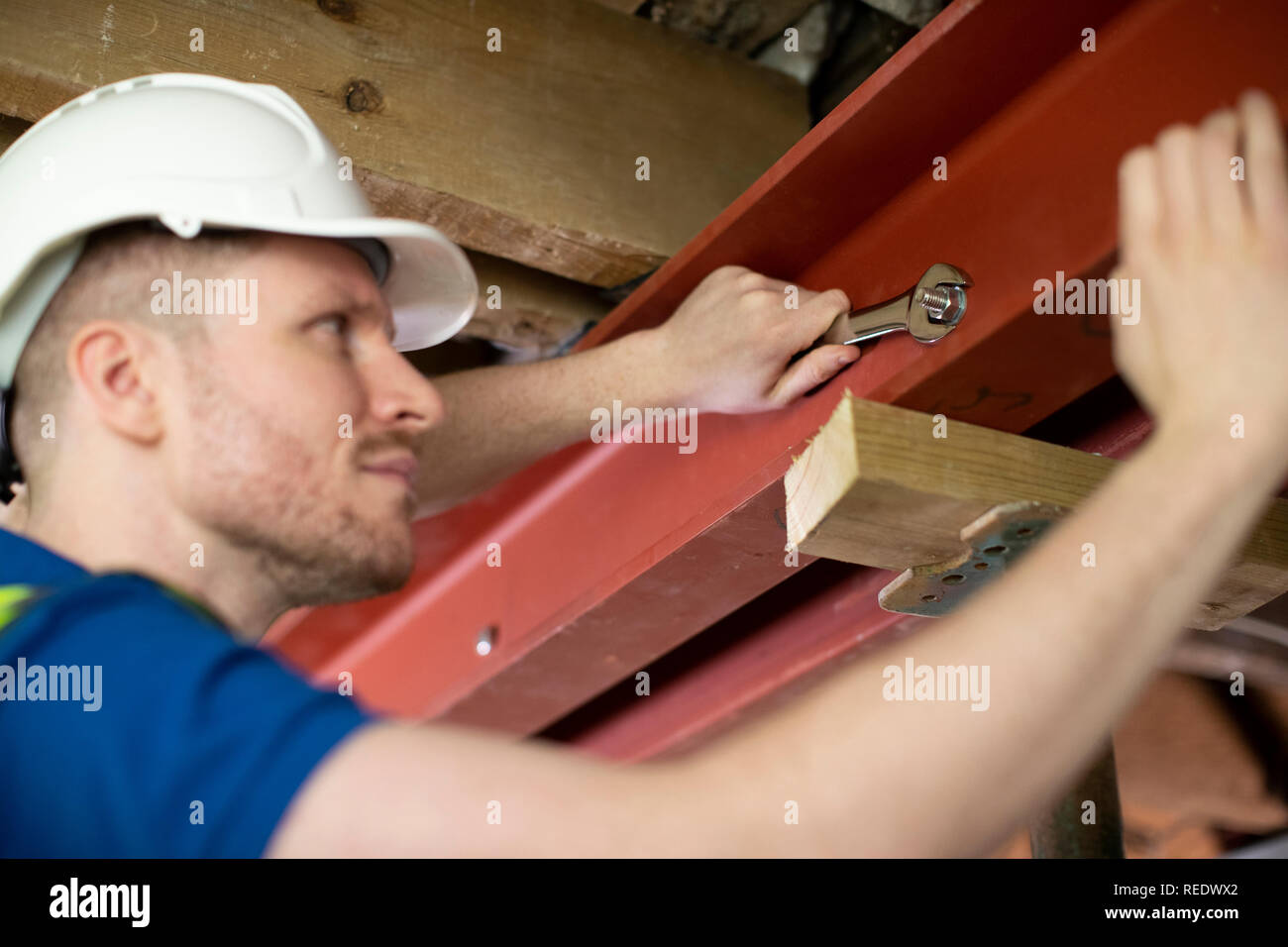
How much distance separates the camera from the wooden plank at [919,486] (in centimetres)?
142

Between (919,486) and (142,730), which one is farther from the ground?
(919,486)

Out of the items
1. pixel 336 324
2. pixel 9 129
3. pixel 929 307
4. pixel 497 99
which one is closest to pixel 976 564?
pixel 929 307

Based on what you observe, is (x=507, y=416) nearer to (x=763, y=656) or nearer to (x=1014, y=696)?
(x=763, y=656)

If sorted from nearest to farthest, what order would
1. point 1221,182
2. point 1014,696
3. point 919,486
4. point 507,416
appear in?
point 1014,696
point 1221,182
point 919,486
point 507,416

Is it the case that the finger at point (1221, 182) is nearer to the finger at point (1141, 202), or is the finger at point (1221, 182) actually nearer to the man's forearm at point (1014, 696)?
the finger at point (1141, 202)

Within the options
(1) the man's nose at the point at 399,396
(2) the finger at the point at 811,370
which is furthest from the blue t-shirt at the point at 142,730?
(2) the finger at the point at 811,370

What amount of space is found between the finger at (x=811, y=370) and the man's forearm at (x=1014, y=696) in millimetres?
701

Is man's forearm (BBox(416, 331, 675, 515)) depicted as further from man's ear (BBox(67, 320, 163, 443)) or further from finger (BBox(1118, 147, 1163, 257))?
finger (BBox(1118, 147, 1163, 257))

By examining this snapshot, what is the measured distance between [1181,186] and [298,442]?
0.96m

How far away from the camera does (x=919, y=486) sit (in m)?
1.42

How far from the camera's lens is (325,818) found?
3.26 ft

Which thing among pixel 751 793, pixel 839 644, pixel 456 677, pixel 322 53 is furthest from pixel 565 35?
pixel 751 793

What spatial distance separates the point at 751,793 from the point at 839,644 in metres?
1.39

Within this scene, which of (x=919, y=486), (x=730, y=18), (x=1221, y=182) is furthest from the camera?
(x=730, y=18)
